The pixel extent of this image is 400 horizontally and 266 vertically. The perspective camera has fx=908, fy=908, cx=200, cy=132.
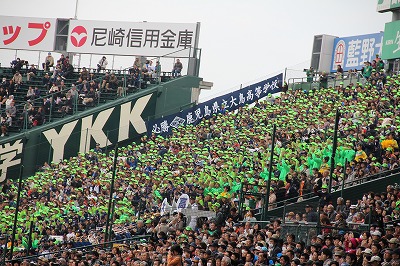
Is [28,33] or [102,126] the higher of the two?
[28,33]

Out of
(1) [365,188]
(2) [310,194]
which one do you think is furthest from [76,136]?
A: (1) [365,188]

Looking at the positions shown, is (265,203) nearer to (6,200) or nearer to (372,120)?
(372,120)

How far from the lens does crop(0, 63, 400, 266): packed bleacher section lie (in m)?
17.8

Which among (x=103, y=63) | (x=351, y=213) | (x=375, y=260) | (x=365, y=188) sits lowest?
(x=375, y=260)

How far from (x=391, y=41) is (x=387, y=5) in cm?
166

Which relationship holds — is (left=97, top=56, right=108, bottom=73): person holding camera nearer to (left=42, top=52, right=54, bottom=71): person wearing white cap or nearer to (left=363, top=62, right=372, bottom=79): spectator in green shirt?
(left=42, top=52, right=54, bottom=71): person wearing white cap

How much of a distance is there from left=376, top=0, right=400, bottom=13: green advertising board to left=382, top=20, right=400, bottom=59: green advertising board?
0.65m

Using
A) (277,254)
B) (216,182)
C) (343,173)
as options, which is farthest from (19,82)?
(277,254)

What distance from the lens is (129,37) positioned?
4519cm

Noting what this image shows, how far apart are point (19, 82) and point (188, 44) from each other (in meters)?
8.39

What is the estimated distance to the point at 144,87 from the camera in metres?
41.0

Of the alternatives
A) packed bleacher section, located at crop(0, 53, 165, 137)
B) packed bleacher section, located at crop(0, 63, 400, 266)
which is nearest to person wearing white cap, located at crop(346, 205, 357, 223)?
packed bleacher section, located at crop(0, 63, 400, 266)

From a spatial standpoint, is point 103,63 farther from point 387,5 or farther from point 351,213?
point 351,213

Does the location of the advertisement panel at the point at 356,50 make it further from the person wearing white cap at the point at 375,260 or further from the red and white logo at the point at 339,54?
the person wearing white cap at the point at 375,260
